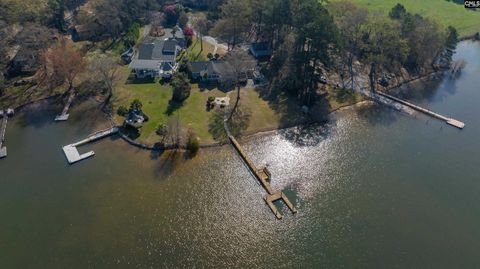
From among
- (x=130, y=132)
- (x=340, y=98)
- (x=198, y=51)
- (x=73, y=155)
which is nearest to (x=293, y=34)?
(x=340, y=98)

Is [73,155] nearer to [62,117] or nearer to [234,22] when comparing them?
[62,117]

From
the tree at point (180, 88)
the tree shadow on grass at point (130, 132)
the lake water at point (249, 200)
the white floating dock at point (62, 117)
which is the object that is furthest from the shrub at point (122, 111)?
the white floating dock at point (62, 117)

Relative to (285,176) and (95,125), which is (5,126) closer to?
(95,125)

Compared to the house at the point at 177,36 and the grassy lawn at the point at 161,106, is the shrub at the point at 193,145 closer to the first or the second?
the grassy lawn at the point at 161,106

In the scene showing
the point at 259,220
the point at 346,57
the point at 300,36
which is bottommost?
the point at 259,220

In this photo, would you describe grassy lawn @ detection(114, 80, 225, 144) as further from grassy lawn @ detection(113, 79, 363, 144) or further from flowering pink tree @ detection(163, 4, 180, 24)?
flowering pink tree @ detection(163, 4, 180, 24)

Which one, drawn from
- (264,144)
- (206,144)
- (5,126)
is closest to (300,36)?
(264,144)

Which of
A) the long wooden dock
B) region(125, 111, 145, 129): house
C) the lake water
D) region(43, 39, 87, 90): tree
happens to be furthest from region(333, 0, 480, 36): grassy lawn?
the long wooden dock
